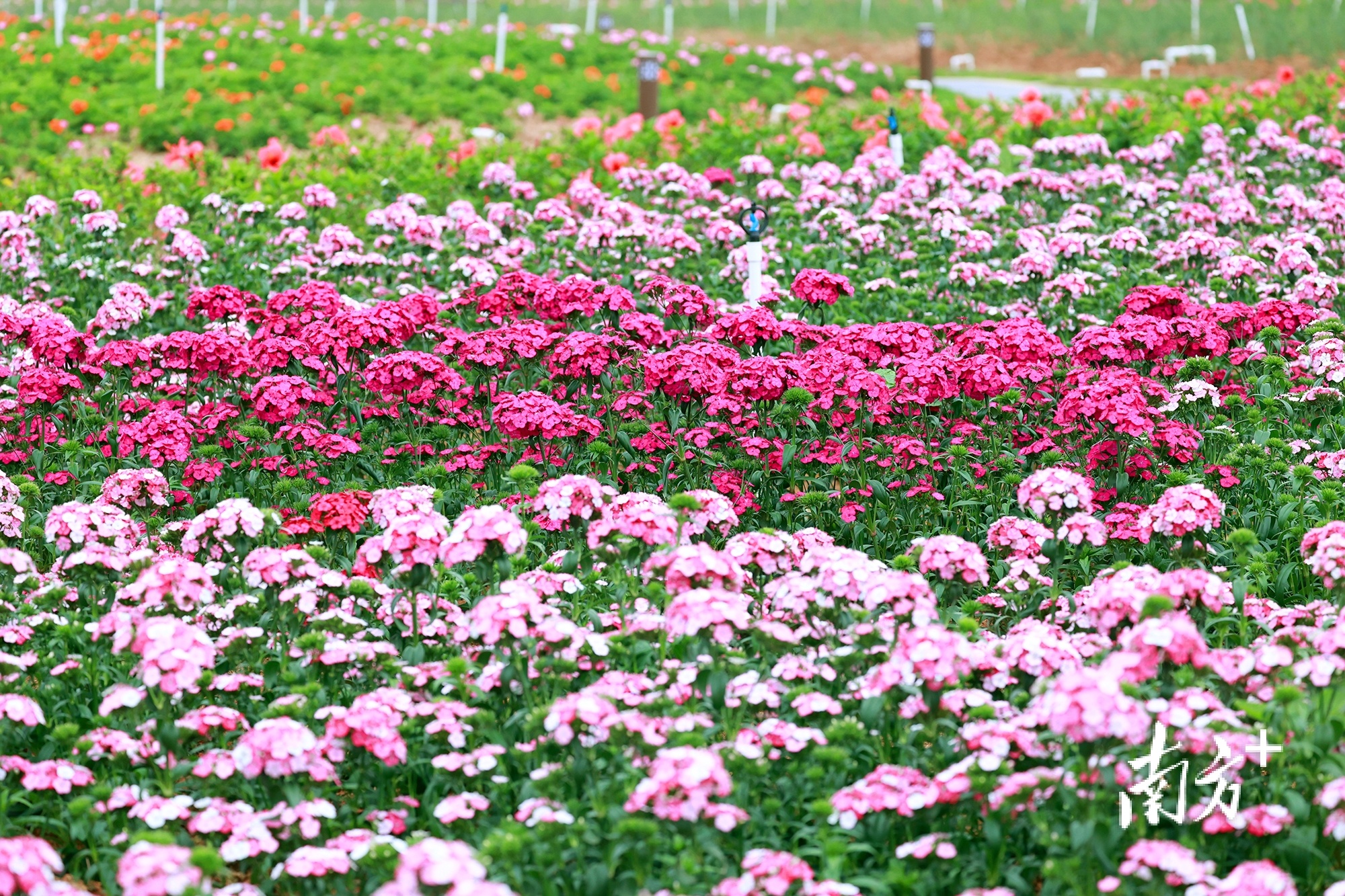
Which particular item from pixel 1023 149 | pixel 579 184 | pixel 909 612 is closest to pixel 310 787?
pixel 909 612

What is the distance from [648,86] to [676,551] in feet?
40.4

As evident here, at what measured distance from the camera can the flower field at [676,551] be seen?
4090 millimetres

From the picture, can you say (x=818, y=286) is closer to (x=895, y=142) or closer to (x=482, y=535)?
(x=482, y=535)

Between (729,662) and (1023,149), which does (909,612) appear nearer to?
(729,662)

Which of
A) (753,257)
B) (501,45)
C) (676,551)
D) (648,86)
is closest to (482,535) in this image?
(676,551)

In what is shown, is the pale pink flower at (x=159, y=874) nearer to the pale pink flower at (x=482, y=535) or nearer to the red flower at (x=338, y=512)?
the pale pink flower at (x=482, y=535)

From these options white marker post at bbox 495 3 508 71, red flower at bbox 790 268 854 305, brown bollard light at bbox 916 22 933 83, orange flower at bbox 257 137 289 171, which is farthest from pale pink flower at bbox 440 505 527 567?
brown bollard light at bbox 916 22 933 83

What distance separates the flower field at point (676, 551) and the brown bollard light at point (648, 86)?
5.23 meters

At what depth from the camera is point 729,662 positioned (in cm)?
480

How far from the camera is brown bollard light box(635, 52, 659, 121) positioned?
53.0 ft

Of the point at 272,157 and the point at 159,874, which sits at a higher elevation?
the point at 272,157

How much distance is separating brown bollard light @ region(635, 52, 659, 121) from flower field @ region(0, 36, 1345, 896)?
5.23 m

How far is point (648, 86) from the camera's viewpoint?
53.2 feet

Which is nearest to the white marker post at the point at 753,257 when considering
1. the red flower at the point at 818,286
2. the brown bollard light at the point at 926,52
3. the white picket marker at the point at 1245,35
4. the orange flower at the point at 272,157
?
the red flower at the point at 818,286
